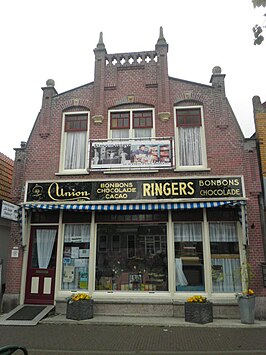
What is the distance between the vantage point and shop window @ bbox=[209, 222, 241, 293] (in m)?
10.3

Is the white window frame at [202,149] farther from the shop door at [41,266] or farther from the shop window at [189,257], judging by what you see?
the shop door at [41,266]

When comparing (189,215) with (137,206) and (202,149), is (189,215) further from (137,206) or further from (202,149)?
(202,149)

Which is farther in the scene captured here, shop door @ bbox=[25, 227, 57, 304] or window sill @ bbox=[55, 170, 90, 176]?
window sill @ bbox=[55, 170, 90, 176]

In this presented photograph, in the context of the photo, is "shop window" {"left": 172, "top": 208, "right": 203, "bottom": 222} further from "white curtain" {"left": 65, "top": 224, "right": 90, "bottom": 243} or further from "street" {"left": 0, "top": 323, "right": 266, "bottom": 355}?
"street" {"left": 0, "top": 323, "right": 266, "bottom": 355}

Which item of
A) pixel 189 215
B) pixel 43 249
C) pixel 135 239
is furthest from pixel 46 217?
pixel 189 215

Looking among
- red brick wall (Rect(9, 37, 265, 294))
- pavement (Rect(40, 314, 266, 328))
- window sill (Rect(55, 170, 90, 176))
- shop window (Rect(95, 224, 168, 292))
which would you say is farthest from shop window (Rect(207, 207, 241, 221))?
window sill (Rect(55, 170, 90, 176))

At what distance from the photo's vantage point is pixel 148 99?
12008 mm

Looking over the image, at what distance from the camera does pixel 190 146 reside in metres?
11.6

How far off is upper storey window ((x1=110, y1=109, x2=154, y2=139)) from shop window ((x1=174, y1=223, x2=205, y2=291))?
3.71m

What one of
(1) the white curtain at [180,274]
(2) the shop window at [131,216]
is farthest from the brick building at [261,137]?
(2) the shop window at [131,216]

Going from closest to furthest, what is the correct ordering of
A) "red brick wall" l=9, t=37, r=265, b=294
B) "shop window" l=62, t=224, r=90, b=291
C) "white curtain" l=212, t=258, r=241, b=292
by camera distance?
1. "white curtain" l=212, t=258, r=241, b=292
2. "shop window" l=62, t=224, r=90, b=291
3. "red brick wall" l=9, t=37, r=265, b=294

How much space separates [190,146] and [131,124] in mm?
2378

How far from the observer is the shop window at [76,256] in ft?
35.6

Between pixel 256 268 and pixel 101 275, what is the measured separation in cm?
518
